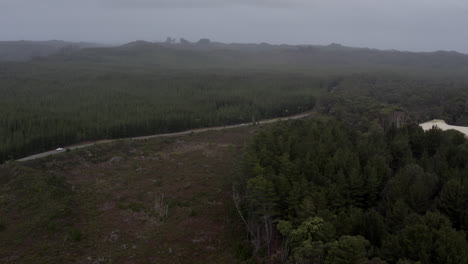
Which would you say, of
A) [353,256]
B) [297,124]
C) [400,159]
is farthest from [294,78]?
[353,256]

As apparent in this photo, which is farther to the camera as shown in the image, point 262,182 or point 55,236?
point 55,236

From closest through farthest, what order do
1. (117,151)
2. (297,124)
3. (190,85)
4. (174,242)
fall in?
1. (174,242)
2. (297,124)
3. (117,151)
4. (190,85)

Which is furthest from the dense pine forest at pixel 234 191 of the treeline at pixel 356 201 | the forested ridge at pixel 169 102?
the forested ridge at pixel 169 102

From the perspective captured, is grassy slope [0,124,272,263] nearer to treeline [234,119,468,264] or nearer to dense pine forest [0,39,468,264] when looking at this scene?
dense pine forest [0,39,468,264]

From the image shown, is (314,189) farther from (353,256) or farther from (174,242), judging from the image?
(174,242)

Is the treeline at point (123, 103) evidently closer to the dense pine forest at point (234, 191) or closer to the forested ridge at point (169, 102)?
the forested ridge at point (169, 102)

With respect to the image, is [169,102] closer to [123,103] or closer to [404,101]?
[123,103]
